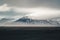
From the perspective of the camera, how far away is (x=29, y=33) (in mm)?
9320

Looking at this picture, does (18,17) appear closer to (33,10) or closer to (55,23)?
(33,10)

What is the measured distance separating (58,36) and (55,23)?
66 centimetres

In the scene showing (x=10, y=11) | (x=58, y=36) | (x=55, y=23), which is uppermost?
(x=10, y=11)

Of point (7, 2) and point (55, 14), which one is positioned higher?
point (7, 2)

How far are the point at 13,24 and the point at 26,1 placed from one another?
A: 127 centimetres

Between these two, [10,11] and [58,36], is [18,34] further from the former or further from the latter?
[58,36]

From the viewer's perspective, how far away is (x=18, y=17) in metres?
9.39

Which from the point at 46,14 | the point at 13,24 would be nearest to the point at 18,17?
the point at 13,24

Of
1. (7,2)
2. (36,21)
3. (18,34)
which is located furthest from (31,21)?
(7,2)

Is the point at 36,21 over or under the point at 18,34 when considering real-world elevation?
over

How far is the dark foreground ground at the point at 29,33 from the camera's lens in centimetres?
926

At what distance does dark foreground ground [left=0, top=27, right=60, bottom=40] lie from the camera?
926cm

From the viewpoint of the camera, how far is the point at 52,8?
9750 mm

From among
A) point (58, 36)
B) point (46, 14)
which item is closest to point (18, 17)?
point (46, 14)
